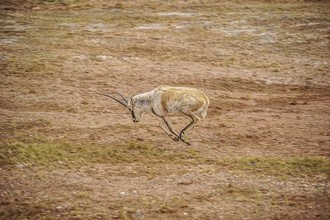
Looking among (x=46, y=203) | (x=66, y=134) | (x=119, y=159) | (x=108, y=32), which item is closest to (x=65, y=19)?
(x=108, y=32)

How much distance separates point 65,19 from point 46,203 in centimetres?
1447

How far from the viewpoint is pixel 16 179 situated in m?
10.1

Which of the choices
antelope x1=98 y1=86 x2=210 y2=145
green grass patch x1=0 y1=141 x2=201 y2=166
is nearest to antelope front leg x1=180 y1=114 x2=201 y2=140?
antelope x1=98 y1=86 x2=210 y2=145

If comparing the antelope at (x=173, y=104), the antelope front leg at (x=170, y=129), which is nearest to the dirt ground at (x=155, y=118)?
the antelope front leg at (x=170, y=129)

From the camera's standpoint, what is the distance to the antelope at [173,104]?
11.3 meters

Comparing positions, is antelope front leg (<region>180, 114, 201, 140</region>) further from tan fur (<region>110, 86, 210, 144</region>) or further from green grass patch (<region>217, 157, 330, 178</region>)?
green grass patch (<region>217, 157, 330, 178</region>)

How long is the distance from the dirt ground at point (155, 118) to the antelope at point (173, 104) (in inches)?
23.8

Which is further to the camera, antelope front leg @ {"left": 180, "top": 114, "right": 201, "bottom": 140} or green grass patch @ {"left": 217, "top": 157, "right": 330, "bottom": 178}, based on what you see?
antelope front leg @ {"left": 180, "top": 114, "right": 201, "bottom": 140}

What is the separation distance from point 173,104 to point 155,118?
87.8 inches

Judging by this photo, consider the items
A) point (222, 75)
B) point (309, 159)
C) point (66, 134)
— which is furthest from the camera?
point (222, 75)

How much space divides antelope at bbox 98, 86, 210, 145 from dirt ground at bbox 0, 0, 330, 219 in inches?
23.8

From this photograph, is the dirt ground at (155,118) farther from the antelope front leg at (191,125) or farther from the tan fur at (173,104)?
the tan fur at (173,104)

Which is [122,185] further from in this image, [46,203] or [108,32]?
[108,32]

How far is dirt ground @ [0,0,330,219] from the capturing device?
951 cm
